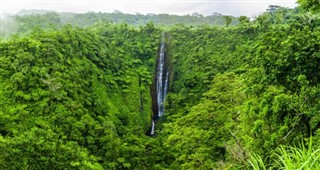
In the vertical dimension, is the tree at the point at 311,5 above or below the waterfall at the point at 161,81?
above

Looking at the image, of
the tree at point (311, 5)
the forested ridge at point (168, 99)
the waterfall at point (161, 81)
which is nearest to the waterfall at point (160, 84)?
the waterfall at point (161, 81)

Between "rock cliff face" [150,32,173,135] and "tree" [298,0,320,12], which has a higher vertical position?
"tree" [298,0,320,12]

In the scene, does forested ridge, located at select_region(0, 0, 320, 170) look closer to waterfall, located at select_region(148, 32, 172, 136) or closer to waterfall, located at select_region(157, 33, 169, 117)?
waterfall, located at select_region(148, 32, 172, 136)

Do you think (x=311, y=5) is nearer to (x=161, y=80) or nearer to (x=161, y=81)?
(x=161, y=81)

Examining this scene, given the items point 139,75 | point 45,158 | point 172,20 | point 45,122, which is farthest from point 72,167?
point 172,20

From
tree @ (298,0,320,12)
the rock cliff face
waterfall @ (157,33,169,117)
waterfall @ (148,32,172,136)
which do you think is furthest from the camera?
waterfall @ (157,33,169,117)

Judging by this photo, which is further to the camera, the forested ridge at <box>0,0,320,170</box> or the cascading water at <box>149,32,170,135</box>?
the cascading water at <box>149,32,170,135</box>

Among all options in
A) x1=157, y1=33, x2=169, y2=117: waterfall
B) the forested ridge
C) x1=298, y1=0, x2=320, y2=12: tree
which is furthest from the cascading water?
x1=298, y1=0, x2=320, y2=12: tree

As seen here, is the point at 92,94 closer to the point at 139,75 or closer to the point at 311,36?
the point at 139,75

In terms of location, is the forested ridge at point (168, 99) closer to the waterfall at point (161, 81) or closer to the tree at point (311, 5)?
the tree at point (311, 5)
